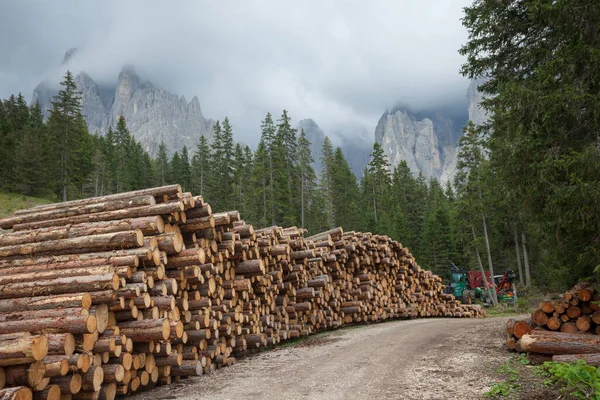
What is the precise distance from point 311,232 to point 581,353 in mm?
43050

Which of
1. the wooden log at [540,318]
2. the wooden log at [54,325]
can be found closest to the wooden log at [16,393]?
the wooden log at [54,325]

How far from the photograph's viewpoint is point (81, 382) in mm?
5367

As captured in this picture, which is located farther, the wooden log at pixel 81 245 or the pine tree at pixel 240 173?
the pine tree at pixel 240 173

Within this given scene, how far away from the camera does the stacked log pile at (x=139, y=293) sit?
17.7 feet

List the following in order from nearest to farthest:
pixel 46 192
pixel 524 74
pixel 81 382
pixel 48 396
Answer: pixel 48 396 < pixel 81 382 < pixel 524 74 < pixel 46 192

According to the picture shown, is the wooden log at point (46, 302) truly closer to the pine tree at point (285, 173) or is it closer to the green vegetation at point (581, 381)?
the green vegetation at point (581, 381)

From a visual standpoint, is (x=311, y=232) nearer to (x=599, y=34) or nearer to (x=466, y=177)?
(x=466, y=177)

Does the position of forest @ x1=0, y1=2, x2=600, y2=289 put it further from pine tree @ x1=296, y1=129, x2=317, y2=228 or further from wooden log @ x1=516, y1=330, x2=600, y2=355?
wooden log @ x1=516, y1=330, x2=600, y2=355

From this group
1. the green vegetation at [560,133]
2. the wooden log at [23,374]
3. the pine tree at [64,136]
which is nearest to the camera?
the wooden log at [23,374]

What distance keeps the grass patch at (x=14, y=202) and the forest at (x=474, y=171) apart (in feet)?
8.76

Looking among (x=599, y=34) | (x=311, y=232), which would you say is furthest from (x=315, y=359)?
(x=311, y=232)

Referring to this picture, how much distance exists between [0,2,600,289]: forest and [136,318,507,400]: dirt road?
3361 mm

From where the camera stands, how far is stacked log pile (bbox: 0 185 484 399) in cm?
541

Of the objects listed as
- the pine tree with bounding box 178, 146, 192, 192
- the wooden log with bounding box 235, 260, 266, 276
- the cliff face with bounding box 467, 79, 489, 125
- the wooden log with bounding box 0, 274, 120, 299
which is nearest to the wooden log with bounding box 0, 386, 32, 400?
the wooden log with bounding box 0, 274, 120, 299
